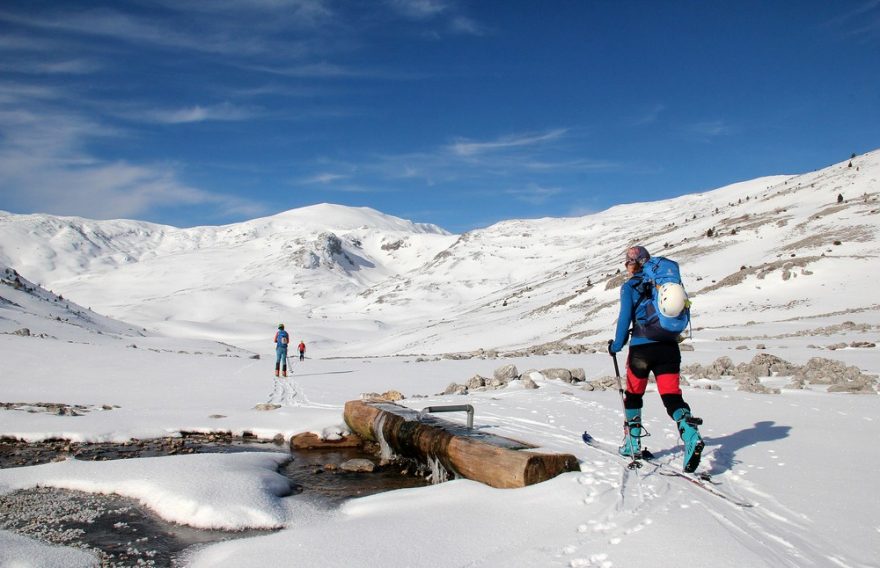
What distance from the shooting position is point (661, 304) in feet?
19.2

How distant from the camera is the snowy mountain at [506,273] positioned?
103ft

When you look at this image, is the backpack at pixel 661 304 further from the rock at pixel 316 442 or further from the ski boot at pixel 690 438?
the rock at pixel 316 442

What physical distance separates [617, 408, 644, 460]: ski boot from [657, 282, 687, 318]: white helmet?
4.20ft

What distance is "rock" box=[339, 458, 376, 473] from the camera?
26.0ft

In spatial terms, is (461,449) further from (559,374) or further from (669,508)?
(559,374)

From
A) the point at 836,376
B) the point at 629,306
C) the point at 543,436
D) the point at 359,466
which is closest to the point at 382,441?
the point at 359,466

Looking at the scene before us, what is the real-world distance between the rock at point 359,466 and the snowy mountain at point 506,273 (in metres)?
16.5

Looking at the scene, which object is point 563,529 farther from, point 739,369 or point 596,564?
point 739,369

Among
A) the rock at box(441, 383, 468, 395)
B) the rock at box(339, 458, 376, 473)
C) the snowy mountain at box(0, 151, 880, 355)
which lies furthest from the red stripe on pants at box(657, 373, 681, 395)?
the snowy mountain at box(0, 151, 880, 355)

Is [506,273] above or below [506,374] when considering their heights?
above

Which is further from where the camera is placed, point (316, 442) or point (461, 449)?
point (316, 442)

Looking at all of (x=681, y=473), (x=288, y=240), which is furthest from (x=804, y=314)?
(x=288, y=240)

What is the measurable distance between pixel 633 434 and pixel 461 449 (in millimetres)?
1923

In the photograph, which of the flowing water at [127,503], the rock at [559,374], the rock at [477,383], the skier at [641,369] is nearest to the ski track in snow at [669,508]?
the skier at [641,369]
